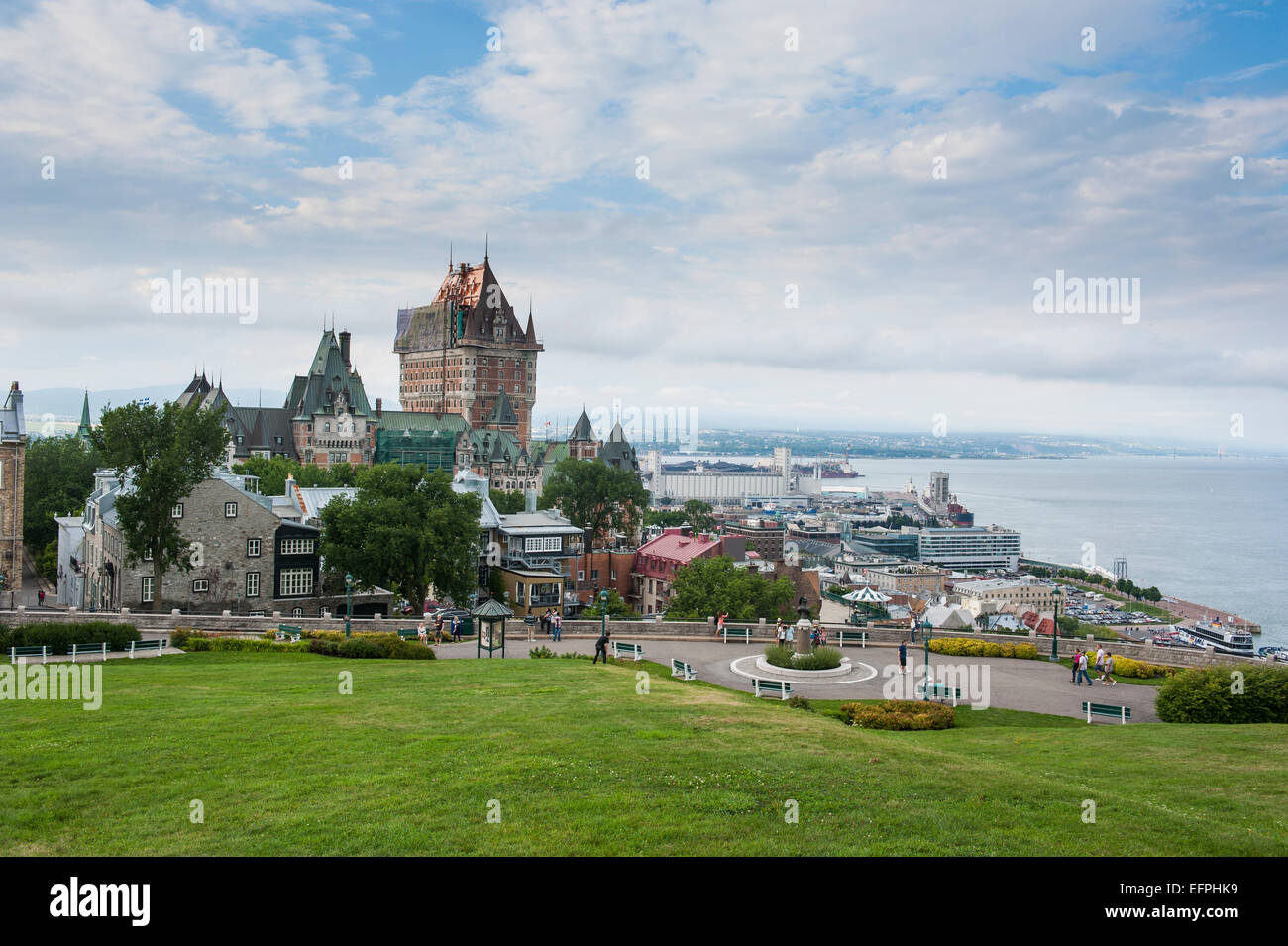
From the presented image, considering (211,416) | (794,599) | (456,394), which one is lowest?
(794,599)

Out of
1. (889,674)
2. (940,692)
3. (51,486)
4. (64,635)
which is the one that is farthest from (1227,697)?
(51,486)

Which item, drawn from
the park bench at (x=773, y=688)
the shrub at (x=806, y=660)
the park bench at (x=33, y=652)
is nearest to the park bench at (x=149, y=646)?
the park bench at (x=33, y=652)

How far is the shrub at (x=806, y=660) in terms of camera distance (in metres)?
29.3

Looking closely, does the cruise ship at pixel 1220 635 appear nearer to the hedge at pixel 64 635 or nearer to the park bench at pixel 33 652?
the hedge at pixel 64 635

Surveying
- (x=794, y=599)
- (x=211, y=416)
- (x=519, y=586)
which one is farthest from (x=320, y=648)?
(x=794, y=599)

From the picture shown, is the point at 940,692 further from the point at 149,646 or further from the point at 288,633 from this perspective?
the point at 149,646

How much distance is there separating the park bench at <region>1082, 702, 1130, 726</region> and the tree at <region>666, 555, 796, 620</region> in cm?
3147

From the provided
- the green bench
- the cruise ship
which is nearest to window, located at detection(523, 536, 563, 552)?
the green bench

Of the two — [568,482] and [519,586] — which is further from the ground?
[568,482]

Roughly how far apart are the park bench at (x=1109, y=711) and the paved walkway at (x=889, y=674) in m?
0.53

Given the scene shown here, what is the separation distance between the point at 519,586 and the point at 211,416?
2524 cm
